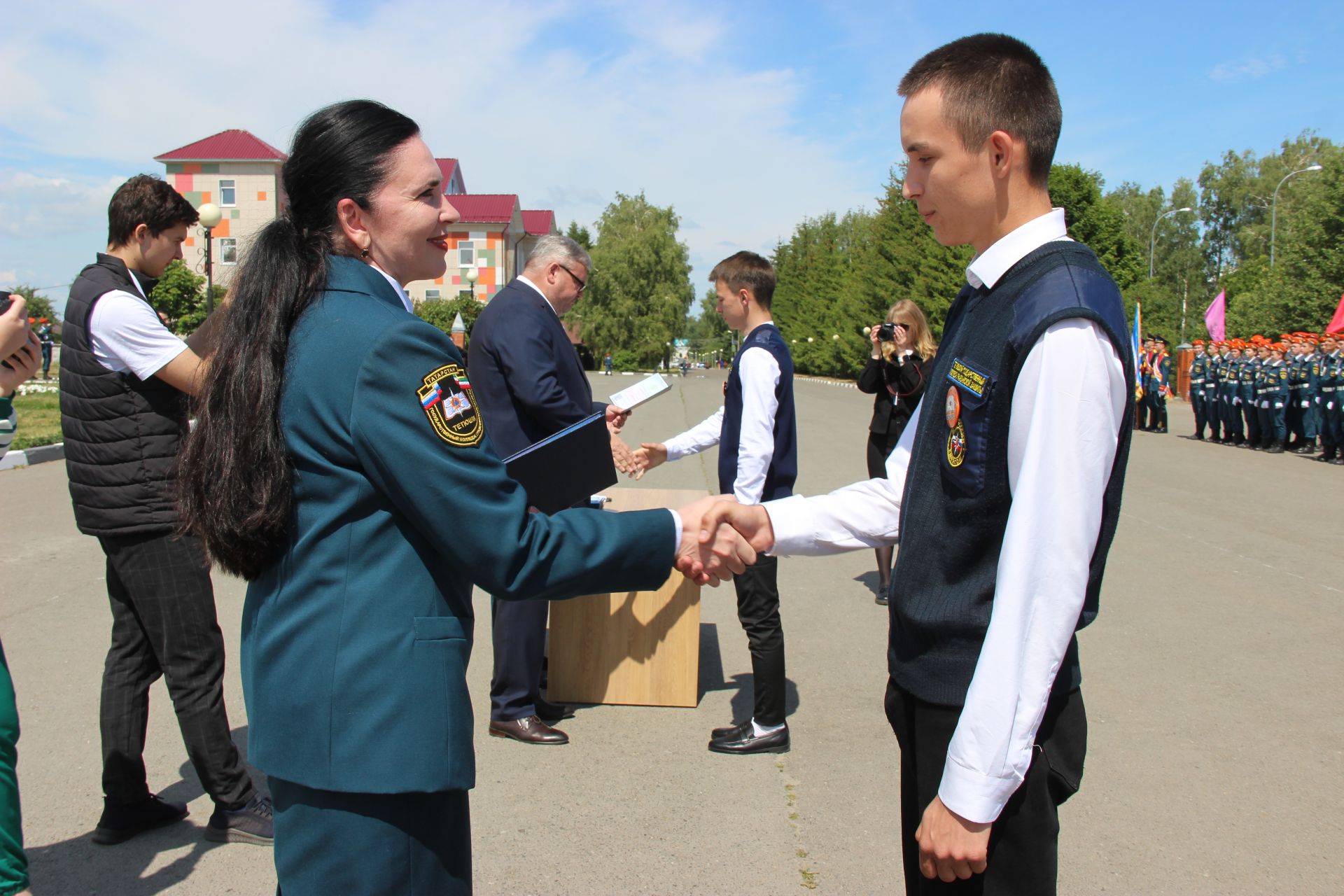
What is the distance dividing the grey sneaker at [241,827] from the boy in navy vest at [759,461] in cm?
188

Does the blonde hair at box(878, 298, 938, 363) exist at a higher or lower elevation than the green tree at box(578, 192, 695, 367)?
lower

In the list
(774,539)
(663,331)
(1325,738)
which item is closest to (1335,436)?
(1325,738)

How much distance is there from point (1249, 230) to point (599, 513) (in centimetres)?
6881

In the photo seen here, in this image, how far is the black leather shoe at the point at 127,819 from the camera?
3.56 metres

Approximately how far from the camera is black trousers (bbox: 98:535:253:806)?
11.2 feet

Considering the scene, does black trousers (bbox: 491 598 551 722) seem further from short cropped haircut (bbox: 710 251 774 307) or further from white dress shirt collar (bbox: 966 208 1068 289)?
white dress shirt collar (bbox: 966 208 1068 289)

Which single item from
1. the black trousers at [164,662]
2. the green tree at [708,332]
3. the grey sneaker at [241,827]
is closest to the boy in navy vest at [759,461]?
the grey sneaker at [241,827]

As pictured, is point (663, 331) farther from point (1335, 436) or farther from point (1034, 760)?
point (1034, 760)

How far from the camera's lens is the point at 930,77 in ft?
6.14

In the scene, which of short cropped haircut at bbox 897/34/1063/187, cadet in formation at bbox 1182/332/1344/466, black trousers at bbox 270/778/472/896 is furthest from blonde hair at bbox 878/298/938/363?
cadet in formation at bbox 1182/332/1344/466

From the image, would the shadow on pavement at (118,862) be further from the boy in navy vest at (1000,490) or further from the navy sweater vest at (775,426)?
the boy in navy vest at (1000,490)

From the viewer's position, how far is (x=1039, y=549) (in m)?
1.58

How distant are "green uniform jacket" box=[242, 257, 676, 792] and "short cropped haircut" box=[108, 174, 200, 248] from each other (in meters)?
2.20

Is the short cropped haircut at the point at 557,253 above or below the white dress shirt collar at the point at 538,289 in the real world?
above
